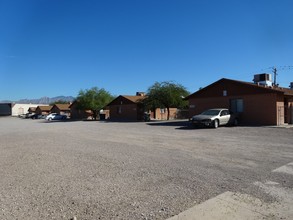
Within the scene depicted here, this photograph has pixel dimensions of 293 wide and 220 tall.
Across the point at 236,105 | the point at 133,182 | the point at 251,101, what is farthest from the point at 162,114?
the point at 133,182

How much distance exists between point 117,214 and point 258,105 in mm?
24275

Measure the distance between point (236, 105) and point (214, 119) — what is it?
596cm

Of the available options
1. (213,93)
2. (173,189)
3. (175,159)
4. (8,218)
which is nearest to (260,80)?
(213,93)

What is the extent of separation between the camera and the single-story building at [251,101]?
25.9 meters

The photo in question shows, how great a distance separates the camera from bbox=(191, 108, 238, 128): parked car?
24016 millimetres

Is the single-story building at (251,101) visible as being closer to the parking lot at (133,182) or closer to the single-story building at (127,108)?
the parking lot at (133,182)

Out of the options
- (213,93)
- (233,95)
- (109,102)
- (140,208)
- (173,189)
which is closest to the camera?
(140,208)

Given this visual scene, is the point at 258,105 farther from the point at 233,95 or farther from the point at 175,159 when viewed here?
the point at 175,159

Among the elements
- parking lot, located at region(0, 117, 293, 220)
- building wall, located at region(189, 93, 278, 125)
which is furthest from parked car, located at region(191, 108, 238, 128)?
parking lot, located at region(0, 117, 293, 220)

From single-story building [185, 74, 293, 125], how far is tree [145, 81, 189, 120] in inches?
437

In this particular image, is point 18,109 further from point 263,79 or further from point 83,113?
point 263,79

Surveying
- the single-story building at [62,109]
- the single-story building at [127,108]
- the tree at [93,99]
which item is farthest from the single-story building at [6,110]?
the single-story building at [127,108]

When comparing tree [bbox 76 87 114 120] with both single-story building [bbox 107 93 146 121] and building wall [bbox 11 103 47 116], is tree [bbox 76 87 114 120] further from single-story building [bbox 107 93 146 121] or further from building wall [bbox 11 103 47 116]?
building wall [bbox 11 103 47 116]

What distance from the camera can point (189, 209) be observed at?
16.9 ft
